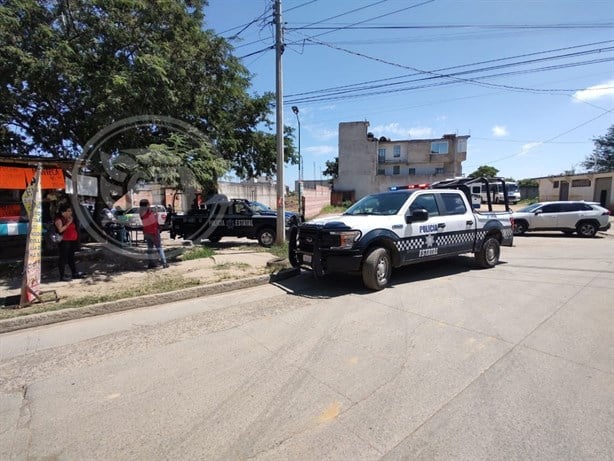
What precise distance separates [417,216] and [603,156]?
→ 6726 cm

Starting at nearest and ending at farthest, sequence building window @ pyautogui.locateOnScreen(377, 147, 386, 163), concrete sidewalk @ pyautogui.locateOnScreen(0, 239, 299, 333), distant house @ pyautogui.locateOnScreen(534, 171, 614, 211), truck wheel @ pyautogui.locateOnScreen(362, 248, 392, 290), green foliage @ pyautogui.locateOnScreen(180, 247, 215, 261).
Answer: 1. concrete sidewalk @ pyautogui.locateOnScreen(0, 239, 299, 333)
2. truck wheel @ pyautogui.locateOnScreen(362, 248, 392, 290)
3. green foliage @ pyautogui.locateOnScreen(180, 247, 215, 261)
4. distant house @ pyautogui.locateOnScreen(534, 171, 614, 211)
5. building window @ pyautogui.locateOnScreen(377, 147, 386, 163)

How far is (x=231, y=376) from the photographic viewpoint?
3.65 metres

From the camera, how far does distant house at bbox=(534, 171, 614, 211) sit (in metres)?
29.2

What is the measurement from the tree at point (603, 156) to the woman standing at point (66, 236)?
67932mm

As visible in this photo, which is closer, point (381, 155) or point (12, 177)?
point (12, 177)

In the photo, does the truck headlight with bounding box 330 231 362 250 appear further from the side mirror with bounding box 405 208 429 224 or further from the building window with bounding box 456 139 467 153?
the building window with bounding box 456 139 467 153

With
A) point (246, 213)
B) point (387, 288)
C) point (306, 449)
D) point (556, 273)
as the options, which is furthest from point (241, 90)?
point (306, 449)

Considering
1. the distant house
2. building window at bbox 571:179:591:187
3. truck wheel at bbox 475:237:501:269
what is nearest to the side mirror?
truck wheel at bbox 475:237:501:269

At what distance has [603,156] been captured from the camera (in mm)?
56438

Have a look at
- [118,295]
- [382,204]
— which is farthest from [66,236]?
[382,204]

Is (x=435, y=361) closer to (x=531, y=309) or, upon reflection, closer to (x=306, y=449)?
(x=306, y=449)

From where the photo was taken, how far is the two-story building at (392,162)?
46.3 meters

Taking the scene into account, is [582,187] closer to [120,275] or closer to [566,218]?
[566,218]

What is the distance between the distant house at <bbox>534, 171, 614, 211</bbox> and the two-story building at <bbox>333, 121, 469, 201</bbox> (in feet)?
41.9
